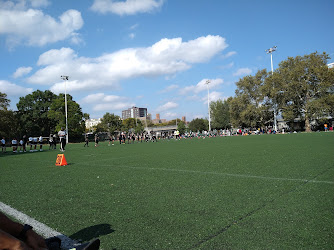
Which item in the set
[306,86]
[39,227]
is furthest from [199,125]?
[39,227]

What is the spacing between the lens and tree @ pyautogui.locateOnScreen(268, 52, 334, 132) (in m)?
49.8

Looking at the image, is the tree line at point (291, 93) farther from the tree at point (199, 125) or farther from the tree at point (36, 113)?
the tree at point (36, 113)

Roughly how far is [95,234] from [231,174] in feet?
15.1

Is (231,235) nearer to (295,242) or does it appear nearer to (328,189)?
(295,242)

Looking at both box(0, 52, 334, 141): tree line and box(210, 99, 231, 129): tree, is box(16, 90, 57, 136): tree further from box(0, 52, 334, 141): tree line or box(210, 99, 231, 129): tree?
box(210, 99, 231, 129): tree

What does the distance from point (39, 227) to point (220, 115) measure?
9305 centimetres

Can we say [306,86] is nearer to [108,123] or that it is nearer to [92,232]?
[92,232]

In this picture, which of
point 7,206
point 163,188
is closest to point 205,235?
point 163,188

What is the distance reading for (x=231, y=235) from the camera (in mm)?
2965

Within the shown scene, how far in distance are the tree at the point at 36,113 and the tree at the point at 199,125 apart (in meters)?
66.2

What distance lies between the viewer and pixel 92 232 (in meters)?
3.25

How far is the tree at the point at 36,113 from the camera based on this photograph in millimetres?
65188

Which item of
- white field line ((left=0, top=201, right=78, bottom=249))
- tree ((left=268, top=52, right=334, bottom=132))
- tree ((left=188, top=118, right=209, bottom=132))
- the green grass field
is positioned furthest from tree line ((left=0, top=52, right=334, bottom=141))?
white field line ((left=0, top=201, right=78, bottom=249))

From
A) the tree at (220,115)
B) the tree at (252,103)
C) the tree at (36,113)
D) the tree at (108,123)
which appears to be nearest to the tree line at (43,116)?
the tree at (36,113)
